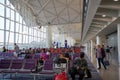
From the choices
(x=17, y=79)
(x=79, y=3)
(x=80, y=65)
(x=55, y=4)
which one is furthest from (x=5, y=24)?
(x=80, y=65)

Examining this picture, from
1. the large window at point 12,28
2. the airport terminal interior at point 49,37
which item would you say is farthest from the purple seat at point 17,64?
the large window at point 12,28

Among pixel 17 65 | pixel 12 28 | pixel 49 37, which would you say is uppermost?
pixel 12 28

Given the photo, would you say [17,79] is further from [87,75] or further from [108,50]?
[108,50]

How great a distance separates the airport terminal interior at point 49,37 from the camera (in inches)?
372

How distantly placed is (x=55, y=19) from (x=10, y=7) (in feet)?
38.9

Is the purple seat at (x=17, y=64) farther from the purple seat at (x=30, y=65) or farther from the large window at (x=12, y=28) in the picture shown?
the large window at (x=12, y=28)

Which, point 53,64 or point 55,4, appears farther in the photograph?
point 55,4

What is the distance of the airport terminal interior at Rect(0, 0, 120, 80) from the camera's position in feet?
31.0

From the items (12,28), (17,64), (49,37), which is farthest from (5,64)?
(49,37)

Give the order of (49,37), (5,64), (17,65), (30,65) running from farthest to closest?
(49,37) < (5,64) < (17,65) < (30,65)

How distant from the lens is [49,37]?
119 feet

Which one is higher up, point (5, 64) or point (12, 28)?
point (12, 28)

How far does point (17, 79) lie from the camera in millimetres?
9023

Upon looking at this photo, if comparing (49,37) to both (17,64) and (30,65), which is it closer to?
(17,64)
